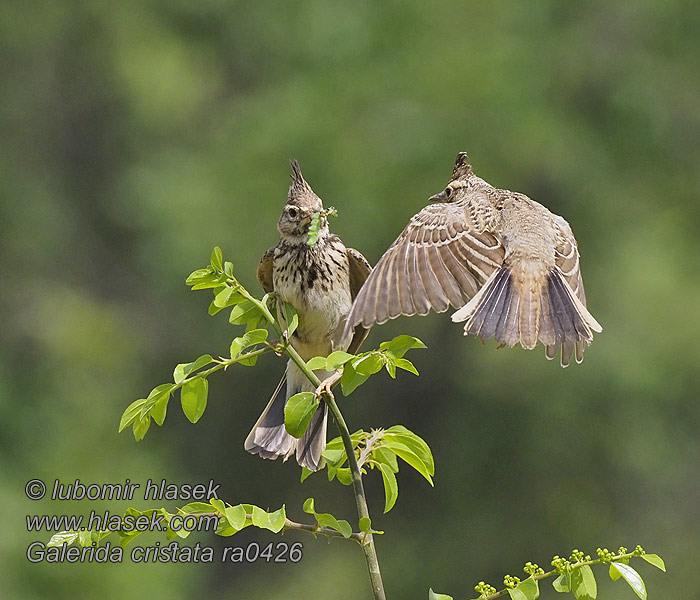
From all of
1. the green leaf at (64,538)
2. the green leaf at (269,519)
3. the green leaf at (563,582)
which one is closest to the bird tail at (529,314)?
the green leaf at (563,582)

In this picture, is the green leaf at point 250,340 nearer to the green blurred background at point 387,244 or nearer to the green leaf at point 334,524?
the green leaf at point 334,524

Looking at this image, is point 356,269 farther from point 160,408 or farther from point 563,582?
point 563,582

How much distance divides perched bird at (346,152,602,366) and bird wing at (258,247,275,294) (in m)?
0.44

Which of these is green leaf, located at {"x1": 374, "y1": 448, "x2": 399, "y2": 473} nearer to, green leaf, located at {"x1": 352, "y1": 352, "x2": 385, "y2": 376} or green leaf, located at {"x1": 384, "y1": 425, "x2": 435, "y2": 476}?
green leaf, located at {"x1": 384, "y1": 425, "x2": 435, "y2": 476}

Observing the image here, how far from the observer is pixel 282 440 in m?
3.24

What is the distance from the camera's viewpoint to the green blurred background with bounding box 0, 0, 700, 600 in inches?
458

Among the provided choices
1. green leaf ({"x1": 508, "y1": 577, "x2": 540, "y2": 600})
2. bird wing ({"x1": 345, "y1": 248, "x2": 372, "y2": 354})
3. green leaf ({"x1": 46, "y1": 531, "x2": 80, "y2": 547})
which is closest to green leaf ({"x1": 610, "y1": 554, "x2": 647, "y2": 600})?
green leaf ({"x1": 508, "y1": 577, "x2": 540, "y2": 600})

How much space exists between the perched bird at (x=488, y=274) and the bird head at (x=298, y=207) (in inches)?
10.9

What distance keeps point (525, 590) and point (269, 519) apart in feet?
1.59

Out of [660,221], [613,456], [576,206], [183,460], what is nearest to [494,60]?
[576,206]

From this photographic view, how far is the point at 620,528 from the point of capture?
39.0ft

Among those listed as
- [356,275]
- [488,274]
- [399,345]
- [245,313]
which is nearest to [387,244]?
[356,275]

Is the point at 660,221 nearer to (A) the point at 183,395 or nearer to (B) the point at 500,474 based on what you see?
(B) the point at 500,474

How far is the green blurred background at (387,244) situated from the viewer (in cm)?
1162
